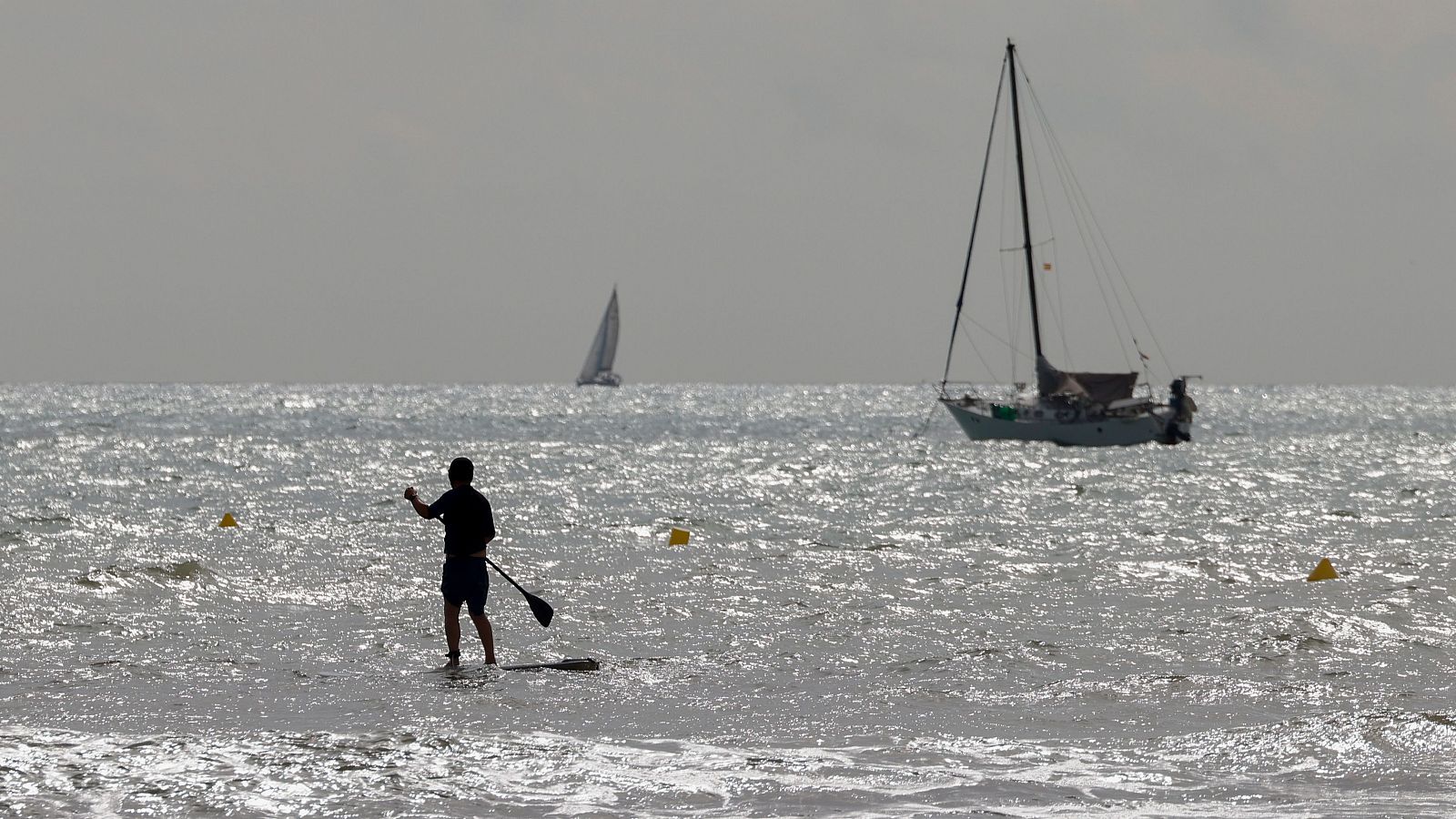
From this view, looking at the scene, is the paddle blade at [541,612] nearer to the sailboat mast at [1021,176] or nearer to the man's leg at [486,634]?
the man's leg at [486,634]

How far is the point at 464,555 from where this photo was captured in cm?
1184

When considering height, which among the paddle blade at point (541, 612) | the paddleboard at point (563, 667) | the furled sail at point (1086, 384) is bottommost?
the paddleboard at point (563, 667)

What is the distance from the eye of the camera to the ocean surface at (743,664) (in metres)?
7.66

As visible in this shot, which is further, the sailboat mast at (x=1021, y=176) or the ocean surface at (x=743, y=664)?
the sailboat mast at (x=1021, y=176)

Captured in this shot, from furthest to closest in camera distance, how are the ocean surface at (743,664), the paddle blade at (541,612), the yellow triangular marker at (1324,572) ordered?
the yellow triangular marker at (1324,572)
the paddle blade at (541,612)
the ocean surface at (743,664)

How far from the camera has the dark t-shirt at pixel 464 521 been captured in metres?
11.8

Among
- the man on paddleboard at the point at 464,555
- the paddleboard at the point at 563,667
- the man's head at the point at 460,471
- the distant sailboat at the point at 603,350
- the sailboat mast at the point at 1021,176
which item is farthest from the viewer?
the distant sailboat at the point at 603,350

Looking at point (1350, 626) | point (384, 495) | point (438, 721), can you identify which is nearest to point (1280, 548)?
point (1350, 626)

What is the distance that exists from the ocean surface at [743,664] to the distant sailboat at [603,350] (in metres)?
146

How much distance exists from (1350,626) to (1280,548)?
8883 millimetres

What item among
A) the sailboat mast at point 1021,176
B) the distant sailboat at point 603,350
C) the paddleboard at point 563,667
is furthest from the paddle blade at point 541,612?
the distant sailboat at point 603,350

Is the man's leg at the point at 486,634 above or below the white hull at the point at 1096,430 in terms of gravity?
below

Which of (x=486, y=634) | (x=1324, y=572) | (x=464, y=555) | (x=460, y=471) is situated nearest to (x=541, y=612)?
(x=486, y=634)

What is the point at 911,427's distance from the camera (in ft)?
328
